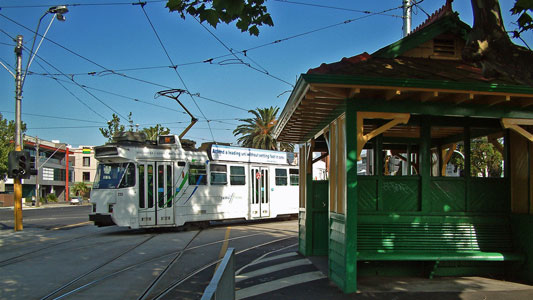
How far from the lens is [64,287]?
823cm

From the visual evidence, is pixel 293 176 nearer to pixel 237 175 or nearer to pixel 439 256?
pixel 237 175

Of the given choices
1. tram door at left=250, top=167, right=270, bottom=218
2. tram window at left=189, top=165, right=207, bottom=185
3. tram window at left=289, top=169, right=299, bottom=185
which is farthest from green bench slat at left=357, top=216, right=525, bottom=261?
Result: tram window at left=289, top=169, right=299, bottom=185

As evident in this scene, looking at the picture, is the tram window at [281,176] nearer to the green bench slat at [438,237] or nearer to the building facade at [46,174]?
the green bench slat at [438,237]

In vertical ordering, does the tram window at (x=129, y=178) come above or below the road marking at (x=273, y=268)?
above

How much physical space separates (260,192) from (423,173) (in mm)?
13071

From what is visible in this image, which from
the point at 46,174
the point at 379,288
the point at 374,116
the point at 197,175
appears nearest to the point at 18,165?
the point at 197,175

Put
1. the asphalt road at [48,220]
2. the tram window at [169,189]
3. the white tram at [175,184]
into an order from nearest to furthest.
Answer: the white tram at [175,184] → the tram window at [169,189] → the asphalt road at [48,220]

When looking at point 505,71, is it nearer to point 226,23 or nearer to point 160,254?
point 226,23

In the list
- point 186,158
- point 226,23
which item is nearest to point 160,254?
point 186,158

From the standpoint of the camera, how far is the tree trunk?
4273mm

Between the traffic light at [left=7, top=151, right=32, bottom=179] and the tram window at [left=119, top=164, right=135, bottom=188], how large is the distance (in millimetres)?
4931

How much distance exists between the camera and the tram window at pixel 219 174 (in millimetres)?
18547

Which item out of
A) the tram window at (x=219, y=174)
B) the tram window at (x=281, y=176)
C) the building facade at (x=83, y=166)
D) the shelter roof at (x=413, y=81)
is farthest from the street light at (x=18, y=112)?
the building facade at (x=83, y=166)

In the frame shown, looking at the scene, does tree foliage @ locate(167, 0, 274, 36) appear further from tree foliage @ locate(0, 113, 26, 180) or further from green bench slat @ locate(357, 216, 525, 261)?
tree foliage @ locate(0, 113, 26, 180)
